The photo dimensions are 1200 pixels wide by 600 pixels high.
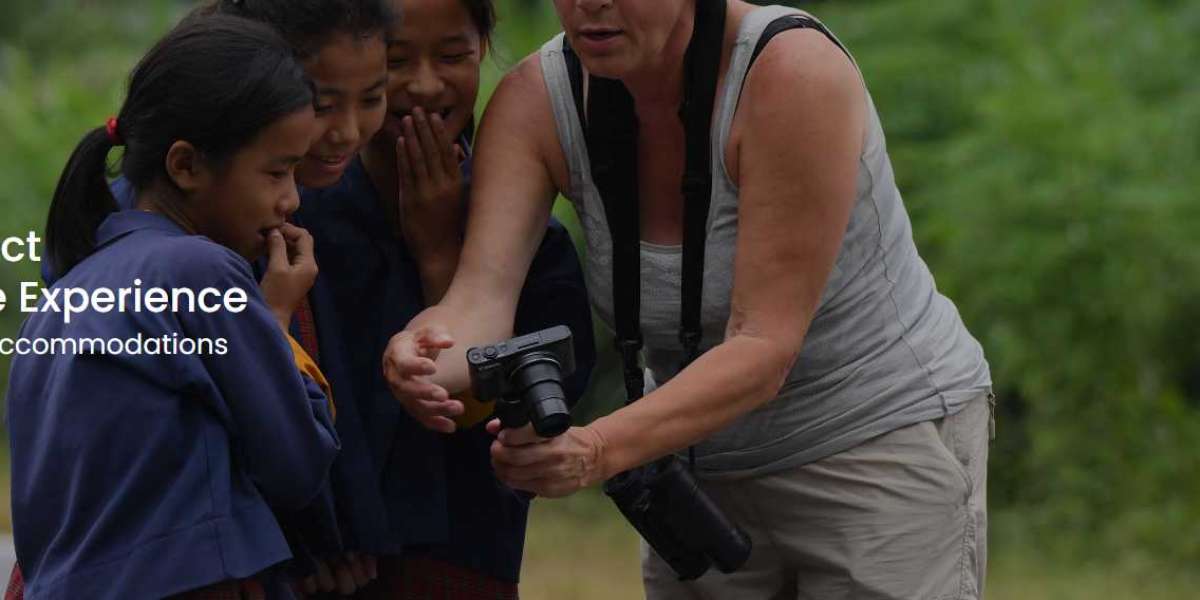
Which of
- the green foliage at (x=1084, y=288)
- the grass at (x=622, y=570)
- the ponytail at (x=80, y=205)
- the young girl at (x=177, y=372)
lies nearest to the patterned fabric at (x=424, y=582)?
the young girl at (x=177, y=372)

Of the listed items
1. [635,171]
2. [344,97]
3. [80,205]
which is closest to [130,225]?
[80,205]

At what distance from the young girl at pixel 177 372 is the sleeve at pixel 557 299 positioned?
1.66 feet

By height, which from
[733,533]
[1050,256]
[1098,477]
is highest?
[733,533]

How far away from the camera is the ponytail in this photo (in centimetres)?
276

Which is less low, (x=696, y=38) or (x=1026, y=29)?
(x=696, y=38)

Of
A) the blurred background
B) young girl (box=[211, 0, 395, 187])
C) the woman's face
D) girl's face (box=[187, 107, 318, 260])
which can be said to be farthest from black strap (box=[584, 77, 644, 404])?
the blurred background

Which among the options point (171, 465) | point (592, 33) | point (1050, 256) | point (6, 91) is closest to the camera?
point (171, 465)

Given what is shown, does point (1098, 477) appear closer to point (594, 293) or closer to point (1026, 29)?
point (1026, 29)

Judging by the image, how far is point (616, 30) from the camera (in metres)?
2.86

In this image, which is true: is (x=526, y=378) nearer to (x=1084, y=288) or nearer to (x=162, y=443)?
(x=162, y=443)

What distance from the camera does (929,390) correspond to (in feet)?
10.0

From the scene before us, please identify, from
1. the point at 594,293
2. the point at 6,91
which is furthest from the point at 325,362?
the point at 6,91

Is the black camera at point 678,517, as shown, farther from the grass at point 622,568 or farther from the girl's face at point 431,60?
the grass at point 622,568

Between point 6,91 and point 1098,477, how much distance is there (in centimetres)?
550
